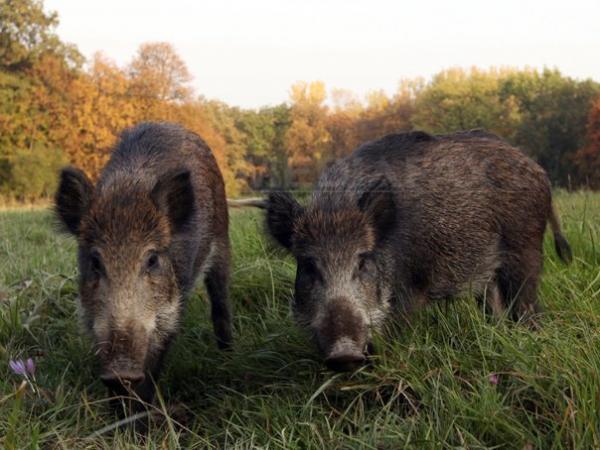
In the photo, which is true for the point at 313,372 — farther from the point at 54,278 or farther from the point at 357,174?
the point at 54,278

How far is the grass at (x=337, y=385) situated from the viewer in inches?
109

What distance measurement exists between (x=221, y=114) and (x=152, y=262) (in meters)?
50.6

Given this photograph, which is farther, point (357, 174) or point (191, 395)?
point (357, 174)

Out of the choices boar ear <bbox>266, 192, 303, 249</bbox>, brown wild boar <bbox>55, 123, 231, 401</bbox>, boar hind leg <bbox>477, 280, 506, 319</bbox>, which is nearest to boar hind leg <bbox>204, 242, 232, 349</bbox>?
brown wild boar <bbox>55, 123, 231, 401</bbox>

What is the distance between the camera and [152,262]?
12.2 feet

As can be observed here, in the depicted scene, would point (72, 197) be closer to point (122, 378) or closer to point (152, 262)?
point (152, 262)

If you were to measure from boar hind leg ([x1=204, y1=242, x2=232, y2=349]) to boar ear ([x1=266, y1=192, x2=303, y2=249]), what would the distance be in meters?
0.83

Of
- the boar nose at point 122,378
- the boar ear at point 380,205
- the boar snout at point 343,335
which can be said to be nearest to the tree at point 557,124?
the boar ear at point 380,205

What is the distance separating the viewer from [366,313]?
3.68 m

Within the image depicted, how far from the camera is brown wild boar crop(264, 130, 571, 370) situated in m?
3.77

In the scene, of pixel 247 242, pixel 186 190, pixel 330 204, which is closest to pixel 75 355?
pixel 186 190

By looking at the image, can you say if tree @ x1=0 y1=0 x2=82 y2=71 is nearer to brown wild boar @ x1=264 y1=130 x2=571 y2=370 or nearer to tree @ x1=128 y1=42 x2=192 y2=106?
tree @ x1=128 y1=42 x2=192 y2=106

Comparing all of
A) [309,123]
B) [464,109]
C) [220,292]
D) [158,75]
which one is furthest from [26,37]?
[220,292]

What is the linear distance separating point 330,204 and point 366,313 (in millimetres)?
648
